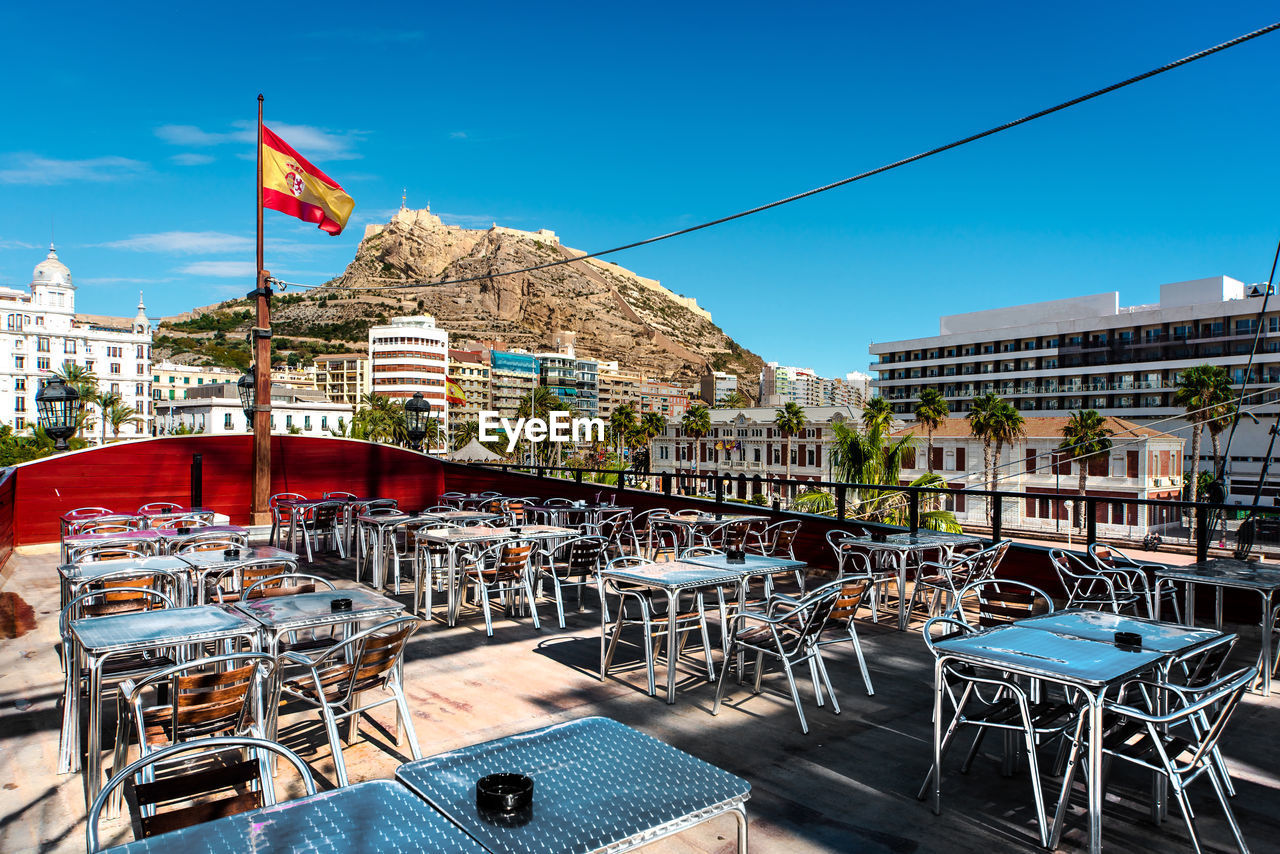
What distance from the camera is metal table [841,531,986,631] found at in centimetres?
677

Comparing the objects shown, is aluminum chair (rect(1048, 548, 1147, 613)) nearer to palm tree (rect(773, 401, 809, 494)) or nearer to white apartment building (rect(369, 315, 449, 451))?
palm tree (rect(773, 401, 809, 494))

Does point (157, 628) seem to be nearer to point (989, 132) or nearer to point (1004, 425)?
point (989, 132)

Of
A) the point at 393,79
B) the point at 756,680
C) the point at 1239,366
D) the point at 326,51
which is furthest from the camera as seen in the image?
the point at 1239,366

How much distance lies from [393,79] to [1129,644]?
54908 mm

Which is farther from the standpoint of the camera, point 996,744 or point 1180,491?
point 1180,491

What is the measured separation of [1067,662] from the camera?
10.1 feet

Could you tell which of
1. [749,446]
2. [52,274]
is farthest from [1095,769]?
[52,274]

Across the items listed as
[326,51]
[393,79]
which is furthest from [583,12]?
[393,79]

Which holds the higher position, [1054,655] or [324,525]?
[1054,655]

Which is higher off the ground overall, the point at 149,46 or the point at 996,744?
the point at 149,46

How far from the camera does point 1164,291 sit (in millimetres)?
81750

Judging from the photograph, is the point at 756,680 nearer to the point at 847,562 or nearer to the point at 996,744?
the point at 996,744

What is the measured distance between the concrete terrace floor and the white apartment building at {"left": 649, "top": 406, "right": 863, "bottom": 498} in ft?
228

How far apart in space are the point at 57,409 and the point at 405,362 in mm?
124247
